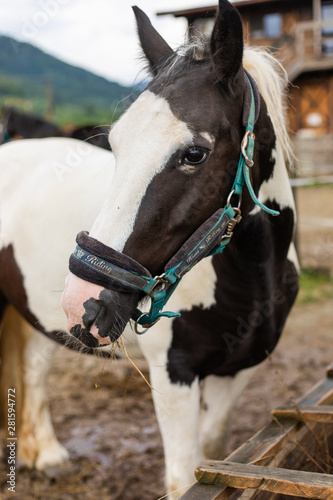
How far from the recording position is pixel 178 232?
1.42 m

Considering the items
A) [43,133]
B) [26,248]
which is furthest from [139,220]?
[43,133]

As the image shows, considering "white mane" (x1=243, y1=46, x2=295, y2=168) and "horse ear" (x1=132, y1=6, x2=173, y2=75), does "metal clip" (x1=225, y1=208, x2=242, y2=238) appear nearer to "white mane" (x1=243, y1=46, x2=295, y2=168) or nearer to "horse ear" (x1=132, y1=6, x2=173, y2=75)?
"white mane" (x1=243, y1=46, x2=295, y2=168)

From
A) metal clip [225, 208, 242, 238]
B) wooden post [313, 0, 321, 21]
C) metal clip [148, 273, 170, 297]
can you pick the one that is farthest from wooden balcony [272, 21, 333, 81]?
metal clip [148, 273, 170, 297]

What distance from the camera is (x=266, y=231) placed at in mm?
1875

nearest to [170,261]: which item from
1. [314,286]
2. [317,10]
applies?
[314,286]

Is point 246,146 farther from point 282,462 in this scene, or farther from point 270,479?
point 282,462

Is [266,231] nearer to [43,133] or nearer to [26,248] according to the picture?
[26,248]

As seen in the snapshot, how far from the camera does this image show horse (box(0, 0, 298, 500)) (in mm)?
1357

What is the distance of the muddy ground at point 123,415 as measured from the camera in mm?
2826

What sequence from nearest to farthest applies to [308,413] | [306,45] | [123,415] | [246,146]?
[246,146]
[308,413]
[123,415]
[306,45]

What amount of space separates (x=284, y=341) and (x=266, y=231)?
315 centimetres

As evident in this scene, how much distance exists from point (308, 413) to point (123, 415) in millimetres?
1964

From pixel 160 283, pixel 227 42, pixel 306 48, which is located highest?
pixel 306 48

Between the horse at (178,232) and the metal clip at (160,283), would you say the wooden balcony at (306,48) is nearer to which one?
the horse at (178,232)
